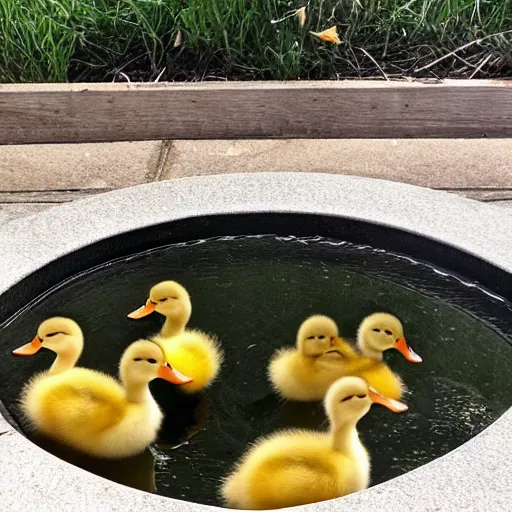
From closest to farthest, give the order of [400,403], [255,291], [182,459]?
[182,459] < [400,403] < [255,291]

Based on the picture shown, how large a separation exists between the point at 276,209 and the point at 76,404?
1234 millimetres

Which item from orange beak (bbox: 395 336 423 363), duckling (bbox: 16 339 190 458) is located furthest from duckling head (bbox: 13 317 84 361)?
orange beak (bbox: 395 336 423 363)

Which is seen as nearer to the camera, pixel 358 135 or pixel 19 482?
pixel 19 482

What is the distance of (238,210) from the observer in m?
2.77

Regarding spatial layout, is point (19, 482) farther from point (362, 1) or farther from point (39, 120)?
point (362, 1)

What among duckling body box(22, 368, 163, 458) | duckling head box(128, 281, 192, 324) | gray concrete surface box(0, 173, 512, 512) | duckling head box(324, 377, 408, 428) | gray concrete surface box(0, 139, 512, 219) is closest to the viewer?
gray concrete surface box(0, 173, 512, 512)

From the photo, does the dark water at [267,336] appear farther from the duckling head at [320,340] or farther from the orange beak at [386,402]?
Answer: the duckling head at [320,340]

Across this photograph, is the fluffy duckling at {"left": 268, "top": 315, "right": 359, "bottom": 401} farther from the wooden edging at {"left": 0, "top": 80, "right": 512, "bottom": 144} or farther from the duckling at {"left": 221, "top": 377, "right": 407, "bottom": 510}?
the wooden edging at {"left": 0, "top": 80, "right": 512, "bottom": 144}

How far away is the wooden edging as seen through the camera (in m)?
3.72

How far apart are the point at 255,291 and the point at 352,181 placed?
2.46ft

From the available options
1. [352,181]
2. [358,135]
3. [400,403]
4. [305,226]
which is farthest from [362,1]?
[400,403]

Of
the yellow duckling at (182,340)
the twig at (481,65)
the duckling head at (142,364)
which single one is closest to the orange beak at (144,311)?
the yellow duckling at (182,340)

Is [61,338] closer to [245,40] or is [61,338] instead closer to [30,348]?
[30,348]

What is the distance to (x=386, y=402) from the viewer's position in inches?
70.5
